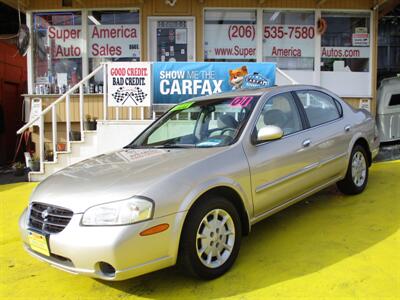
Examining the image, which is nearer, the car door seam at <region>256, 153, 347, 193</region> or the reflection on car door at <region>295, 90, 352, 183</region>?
the car door seam at <region>256, 153, 347, 193</region>

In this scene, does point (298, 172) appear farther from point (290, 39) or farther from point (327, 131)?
point (290, 39)

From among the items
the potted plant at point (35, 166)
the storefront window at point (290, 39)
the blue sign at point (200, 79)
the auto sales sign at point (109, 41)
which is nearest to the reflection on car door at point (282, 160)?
the blue sign at point (200, 79)

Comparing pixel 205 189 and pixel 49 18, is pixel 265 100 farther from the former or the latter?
pixel 49 18

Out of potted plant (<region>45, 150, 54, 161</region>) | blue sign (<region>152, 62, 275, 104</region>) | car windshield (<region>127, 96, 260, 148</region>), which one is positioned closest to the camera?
car windshield (<region>127, 96, 260, 148</region>)

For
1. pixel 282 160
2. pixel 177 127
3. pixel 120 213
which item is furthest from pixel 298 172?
pixel 120 213

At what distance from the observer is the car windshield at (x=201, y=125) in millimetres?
4027

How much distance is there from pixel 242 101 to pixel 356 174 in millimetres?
2095

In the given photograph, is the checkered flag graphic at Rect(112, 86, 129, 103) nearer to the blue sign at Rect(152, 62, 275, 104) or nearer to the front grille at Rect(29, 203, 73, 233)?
the blue sign at Rect(152, 62, 275, 104)

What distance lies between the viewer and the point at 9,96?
1191cm

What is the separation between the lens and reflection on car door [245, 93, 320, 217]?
386 cm

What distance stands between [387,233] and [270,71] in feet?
14.7

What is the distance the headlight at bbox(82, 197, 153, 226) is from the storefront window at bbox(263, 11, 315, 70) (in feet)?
23.6

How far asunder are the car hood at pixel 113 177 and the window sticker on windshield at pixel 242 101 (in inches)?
29.9

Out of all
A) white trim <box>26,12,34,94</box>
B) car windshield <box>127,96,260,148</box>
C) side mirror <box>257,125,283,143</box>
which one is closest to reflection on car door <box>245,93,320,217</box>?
side mirror <box>257,125,283,143</box>
